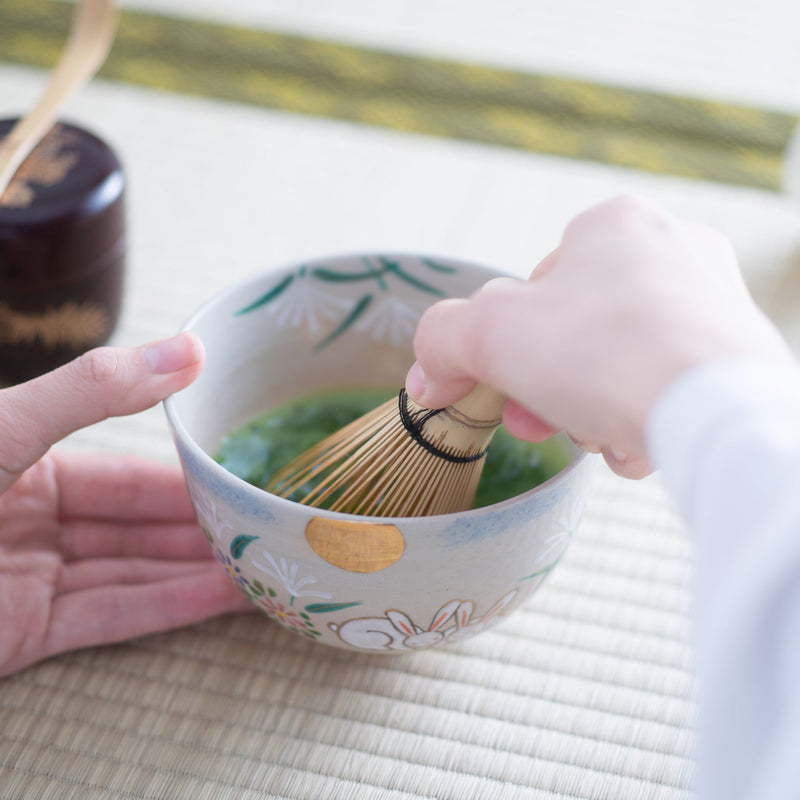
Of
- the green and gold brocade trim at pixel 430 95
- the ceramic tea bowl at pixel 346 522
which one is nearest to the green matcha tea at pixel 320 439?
the ceramic tea bowl at pixel 346 522

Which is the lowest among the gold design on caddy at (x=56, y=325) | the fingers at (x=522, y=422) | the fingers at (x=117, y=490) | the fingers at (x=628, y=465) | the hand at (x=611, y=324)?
the fingers at (x=117, y=490)

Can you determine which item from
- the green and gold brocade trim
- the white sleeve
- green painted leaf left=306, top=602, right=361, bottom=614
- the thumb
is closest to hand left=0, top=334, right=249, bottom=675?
the thumb

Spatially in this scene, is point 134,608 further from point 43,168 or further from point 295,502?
point 43,168

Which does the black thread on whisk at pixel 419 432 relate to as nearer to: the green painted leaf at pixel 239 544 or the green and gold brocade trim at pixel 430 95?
the green painted leaf at pixel 239 544

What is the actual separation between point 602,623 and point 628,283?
0.87 ft

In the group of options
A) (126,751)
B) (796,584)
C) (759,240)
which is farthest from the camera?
(759,240)

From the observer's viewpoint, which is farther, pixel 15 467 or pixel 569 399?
pixel 15 467

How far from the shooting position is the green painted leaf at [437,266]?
487 millimetres

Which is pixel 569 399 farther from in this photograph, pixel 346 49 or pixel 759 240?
pixel 346 49

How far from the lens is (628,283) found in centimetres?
28

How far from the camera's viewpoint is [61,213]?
1.83 ft

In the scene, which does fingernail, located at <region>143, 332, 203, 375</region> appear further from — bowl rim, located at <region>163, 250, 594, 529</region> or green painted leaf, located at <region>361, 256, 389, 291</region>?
green painted leaf, located at <region>361, 256, 389, 291</region>

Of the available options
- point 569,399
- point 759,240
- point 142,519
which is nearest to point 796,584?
point 569,399

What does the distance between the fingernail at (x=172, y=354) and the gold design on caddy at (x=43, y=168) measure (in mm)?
211
